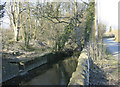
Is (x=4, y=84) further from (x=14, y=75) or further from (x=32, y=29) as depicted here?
(x=32, y=29)

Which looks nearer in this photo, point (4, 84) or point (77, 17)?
point (4, 84)

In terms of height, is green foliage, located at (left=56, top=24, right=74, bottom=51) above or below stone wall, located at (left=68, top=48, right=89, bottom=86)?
above

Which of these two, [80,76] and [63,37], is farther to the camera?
[63,37]

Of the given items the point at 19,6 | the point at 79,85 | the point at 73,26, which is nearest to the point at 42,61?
the point at 73,26

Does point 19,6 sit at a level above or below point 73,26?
above

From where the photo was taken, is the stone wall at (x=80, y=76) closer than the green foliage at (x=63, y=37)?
Yes

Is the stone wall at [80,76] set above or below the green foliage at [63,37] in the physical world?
below

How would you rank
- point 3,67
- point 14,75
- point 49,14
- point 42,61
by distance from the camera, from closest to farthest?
1. point 3,67
2. point 14,75
3. point 42,61
4. point 49,14

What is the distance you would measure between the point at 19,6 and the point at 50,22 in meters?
4.96

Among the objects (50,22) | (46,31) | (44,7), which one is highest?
(44,7)

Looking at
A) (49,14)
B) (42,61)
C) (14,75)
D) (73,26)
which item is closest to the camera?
(14,75)

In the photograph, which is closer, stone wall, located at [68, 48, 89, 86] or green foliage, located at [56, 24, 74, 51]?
stone wall, located at [68, 48, 89, 86]

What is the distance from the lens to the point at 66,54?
18188 mm

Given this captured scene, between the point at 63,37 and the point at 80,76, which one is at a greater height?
the point at 63,37
